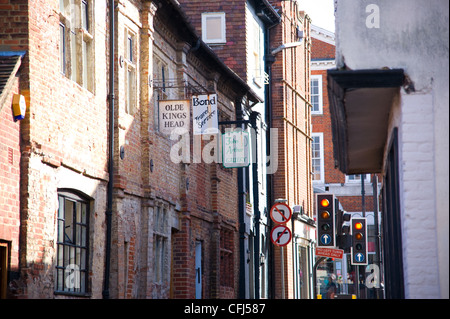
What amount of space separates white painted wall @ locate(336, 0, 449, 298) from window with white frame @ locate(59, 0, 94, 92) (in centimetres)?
607

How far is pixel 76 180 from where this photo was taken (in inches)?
611

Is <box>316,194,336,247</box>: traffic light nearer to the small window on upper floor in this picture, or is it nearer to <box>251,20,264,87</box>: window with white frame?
the small window on upper floor

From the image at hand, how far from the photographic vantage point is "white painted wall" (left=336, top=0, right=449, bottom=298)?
10094 millimetres

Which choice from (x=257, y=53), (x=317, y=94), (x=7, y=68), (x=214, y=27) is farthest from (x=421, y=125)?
(x=317, y=94)

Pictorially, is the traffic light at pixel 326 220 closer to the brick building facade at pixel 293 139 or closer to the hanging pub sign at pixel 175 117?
the hanging pub sign at pixel 175 117

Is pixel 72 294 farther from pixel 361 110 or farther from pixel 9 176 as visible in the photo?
pixel 361 110

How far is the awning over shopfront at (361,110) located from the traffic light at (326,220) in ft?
10.3

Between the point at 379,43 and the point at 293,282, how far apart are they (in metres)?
26.6

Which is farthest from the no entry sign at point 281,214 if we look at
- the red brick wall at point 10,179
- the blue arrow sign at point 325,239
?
the red brick wall at point 10,179

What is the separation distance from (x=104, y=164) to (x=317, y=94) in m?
39.5

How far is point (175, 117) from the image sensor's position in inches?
734

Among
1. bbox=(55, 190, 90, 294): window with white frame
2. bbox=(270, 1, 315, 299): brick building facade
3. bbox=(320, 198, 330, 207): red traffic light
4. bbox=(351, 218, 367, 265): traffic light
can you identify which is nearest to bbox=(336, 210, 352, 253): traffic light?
bbox=(351, 218, 367, 265): traffic light
